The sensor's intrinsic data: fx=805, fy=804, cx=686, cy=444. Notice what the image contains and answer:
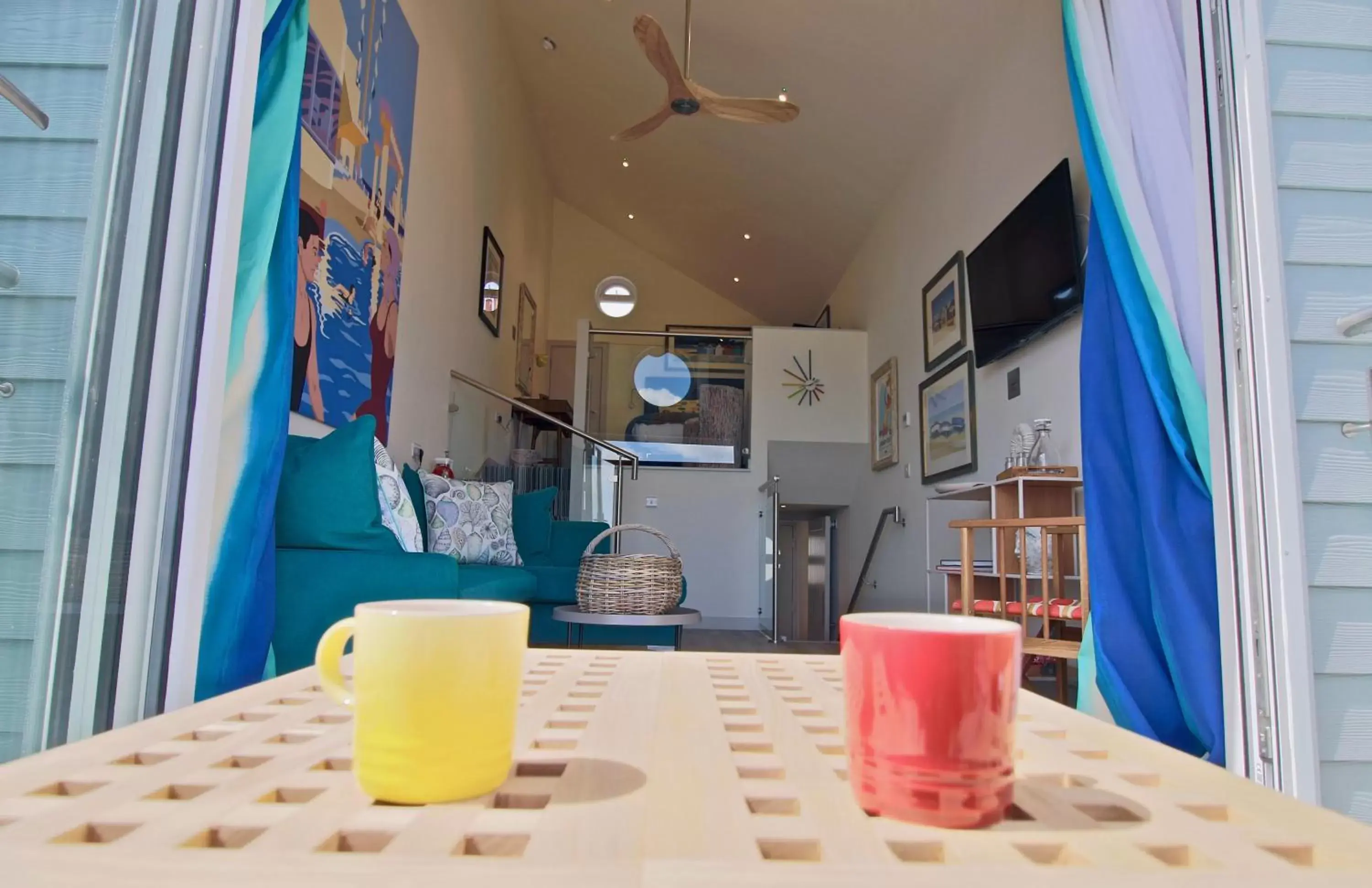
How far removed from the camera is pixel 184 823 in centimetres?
34

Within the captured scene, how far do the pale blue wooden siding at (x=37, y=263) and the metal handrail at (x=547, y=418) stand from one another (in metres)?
3.55

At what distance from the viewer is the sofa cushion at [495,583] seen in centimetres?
287

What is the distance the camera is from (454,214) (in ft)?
15.4

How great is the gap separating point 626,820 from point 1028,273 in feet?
12.0

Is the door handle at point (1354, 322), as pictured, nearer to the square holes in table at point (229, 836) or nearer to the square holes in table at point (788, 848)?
the square holes in table at point (788, 848)

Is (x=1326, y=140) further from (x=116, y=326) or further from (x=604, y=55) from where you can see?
(x=604, y=55)

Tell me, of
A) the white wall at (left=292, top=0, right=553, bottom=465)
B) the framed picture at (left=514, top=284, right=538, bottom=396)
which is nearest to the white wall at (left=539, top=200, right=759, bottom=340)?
the framed picture at (left=514, top=284, right=538, bottom=396)

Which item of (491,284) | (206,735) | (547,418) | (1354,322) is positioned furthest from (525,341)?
(206,735)

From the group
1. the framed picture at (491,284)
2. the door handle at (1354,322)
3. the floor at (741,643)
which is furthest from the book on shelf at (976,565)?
the framed picture at (491,284)

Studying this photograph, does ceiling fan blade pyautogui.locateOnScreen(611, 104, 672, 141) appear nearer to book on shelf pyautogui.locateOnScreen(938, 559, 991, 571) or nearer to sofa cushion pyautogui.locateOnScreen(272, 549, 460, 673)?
book on shelf pyautogui.locateOnScreen(938, 559, 991, 571)

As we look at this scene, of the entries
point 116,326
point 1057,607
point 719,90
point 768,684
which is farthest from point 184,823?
point 719,90

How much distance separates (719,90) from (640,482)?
3.07 meters

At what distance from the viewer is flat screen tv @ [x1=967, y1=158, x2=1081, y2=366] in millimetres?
3213

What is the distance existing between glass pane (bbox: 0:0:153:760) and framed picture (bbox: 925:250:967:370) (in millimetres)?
4039
